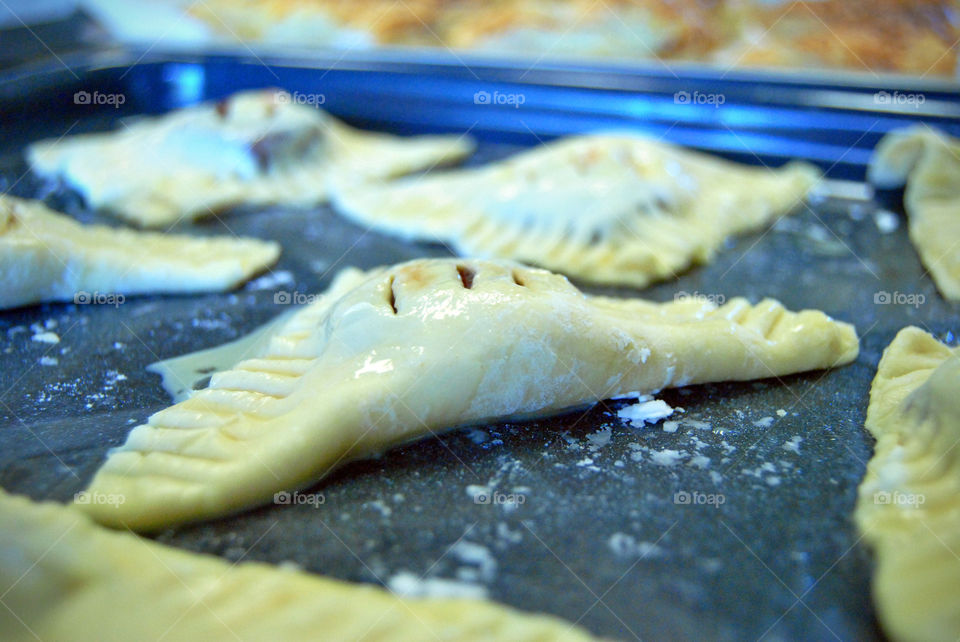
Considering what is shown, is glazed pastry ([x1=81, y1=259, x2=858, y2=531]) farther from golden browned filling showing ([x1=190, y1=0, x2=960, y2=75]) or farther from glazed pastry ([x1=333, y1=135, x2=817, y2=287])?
golden browned filling showing ([x1=190, y1=0, x2=960, y2=75])

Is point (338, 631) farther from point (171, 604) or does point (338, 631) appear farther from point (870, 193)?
point (870, 193)

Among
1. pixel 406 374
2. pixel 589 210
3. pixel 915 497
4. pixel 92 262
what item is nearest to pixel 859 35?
pixel 589 210

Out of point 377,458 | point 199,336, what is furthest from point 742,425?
point 199,336

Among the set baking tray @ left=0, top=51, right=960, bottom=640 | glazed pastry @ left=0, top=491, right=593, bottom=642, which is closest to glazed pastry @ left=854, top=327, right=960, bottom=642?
baking tray @ left=0, top=51, right=960, bottom=640

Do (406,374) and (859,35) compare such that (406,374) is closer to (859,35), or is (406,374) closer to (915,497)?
(915,497)

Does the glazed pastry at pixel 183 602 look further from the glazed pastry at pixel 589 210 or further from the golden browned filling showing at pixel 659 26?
the golden browned filling showing at pixel 659 26

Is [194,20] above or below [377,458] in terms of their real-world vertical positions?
above
